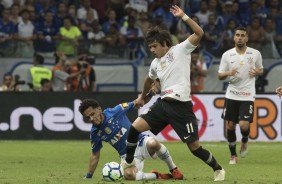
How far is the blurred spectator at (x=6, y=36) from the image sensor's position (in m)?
23.8

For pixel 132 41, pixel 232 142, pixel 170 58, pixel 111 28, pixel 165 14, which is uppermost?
pixel 170 58

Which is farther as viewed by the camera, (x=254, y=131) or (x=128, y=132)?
(x=254, y=131)

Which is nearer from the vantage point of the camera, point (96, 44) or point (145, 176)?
point (145, 176)

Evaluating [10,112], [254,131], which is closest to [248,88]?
[254,131]

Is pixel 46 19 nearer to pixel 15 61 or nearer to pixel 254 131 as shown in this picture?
pixel 15 61

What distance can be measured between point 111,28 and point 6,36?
3.02 m

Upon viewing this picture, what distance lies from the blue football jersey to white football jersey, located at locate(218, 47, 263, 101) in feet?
12.7

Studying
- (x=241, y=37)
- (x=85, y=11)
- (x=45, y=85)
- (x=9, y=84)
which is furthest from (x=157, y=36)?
(x=85, y=11)

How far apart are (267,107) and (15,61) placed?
22.4ft

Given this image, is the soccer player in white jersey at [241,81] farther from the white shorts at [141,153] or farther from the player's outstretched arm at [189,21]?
the player's outstretched arm at [189,21]

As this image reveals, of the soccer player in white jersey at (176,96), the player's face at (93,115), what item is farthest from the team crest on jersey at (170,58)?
the player's face at (93,115)

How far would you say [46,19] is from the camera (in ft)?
81.5

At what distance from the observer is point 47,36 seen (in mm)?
24406

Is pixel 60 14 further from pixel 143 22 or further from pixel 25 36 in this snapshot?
pixel 143 22
